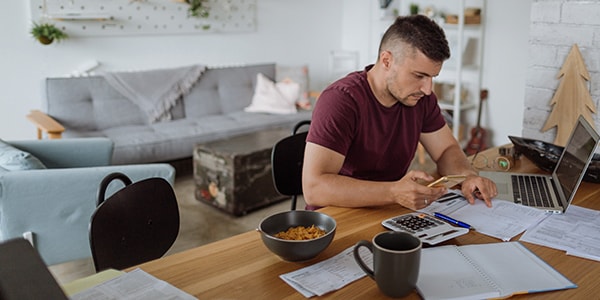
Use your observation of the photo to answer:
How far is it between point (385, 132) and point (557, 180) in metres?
0.58

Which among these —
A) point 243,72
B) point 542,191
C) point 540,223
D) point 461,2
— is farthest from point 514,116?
point 540,223

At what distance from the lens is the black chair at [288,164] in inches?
82.5

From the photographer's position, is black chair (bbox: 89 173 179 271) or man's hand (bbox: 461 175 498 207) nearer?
black chair (bbox: 89 173 179 271)

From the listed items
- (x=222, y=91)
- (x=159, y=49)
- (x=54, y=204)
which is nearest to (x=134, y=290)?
(x=54, y=204)

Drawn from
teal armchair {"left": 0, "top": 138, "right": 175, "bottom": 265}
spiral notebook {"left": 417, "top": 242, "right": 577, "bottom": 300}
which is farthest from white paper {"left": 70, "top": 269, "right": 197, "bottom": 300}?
teal armchair {"left": 0, "top": 138, "right": 175, "bottom": 265}

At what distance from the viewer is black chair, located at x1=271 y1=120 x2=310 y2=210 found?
2.10 meters

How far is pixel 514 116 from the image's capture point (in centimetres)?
479

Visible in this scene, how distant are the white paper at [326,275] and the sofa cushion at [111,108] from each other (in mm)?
3401

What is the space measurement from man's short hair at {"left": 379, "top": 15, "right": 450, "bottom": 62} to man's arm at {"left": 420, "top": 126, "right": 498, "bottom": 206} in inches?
15.4

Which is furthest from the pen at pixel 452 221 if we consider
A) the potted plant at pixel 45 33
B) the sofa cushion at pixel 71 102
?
the potted plant at pixel 45 33

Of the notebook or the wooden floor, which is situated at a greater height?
the notebook

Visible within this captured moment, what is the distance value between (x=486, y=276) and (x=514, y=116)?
3.91 meters

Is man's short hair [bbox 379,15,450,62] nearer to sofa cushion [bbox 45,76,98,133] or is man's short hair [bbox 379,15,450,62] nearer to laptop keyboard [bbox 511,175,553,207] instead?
laptop keyboard [bbox 511,175,553,207]

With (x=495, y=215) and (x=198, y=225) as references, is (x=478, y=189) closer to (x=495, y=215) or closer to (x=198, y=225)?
(x=495, y=215)
